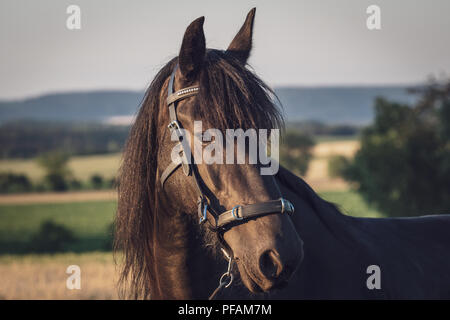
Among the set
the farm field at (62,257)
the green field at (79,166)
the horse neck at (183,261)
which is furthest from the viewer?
the green field at (79,166)

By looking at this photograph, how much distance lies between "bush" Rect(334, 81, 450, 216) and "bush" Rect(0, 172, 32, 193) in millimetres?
45822

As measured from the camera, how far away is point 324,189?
200 ft

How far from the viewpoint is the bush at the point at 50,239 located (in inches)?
1068

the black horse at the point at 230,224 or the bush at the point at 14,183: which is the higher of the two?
the black horse at the point at 230,224

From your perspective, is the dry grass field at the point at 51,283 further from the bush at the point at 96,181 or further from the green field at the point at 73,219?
the bush at the point at 96,181

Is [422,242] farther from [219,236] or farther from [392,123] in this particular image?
[392,123]

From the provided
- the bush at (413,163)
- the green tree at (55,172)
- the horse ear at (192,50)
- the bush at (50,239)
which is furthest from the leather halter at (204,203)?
the green tree at (55,172)

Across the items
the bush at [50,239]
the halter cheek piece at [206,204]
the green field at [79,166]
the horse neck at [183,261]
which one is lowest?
the green field at [79,166]

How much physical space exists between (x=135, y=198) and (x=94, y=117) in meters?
137

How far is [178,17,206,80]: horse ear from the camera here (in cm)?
290

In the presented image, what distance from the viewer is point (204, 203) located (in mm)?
2820

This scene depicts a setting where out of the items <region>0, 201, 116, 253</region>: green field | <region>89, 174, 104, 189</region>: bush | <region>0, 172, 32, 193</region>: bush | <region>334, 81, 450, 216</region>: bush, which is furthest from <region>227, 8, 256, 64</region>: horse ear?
<region>0, 172, 32, 193</region>: bush

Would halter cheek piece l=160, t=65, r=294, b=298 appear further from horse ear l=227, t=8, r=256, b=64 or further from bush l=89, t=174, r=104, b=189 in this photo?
bush l=89, t=174, r=104, b=189

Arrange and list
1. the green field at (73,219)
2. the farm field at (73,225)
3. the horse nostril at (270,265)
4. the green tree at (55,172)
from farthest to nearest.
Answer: the green tree at (55,172) < the green field at (73,219) < the farm field at (73,225) < the horse nostril at (270,265)
